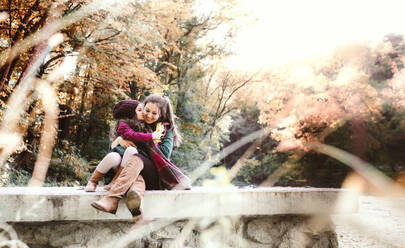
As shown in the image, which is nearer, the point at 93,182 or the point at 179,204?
the point at 179,204

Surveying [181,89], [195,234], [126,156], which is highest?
[181,89]

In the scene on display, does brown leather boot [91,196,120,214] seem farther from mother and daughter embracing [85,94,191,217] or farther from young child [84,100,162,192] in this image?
young child [84,100,162,192]

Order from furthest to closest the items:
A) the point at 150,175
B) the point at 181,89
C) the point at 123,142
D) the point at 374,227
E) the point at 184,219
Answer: the point at 181,89, the point at 374,227, the point at 123,142, the point at 150,175, the point at 184,219

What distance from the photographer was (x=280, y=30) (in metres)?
10.2

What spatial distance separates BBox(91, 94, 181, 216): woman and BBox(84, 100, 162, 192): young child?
8 cm

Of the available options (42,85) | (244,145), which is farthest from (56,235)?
(244,145)

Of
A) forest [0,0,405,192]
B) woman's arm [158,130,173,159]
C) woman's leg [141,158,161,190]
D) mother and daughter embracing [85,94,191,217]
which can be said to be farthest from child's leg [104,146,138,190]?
forest [0,0,405,192]

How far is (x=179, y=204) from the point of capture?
6.84ft

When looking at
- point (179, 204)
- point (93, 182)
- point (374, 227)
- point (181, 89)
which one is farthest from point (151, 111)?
point (181, 89)

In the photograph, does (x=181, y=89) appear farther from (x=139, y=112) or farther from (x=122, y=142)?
(x=122, y=142)

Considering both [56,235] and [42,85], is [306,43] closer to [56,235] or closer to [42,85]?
[42,85]

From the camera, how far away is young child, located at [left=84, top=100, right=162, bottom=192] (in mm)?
2291

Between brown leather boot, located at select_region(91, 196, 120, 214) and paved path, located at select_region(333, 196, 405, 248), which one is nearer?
brown leather boot, located at select_region(91, 196, 120, 214)

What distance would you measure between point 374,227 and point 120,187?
6.31 m
